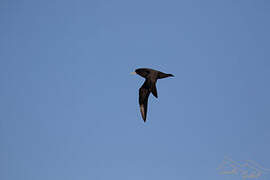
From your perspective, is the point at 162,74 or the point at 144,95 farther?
the point at 144,95

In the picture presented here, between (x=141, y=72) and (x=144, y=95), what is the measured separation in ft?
9.92

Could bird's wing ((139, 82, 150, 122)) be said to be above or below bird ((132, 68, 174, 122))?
below

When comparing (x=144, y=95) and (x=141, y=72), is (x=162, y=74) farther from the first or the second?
(x=144, y=95)

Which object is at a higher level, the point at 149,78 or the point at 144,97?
the point at 149,78

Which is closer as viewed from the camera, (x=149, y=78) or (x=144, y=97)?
(x=149, y=78)

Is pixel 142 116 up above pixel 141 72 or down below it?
below

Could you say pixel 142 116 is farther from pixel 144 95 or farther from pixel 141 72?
pixel 141 72

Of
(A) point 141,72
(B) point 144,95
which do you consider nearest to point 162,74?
(A) point 141,72

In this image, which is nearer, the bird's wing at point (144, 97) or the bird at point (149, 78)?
the bird at point (149, 78)

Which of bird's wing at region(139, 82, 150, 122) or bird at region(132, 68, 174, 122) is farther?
bird's wing at region(139, 82, 150, 122)

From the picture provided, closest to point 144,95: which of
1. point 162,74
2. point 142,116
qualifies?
point 142,116

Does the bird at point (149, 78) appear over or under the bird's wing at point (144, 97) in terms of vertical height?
over

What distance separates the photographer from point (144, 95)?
77.2ft
